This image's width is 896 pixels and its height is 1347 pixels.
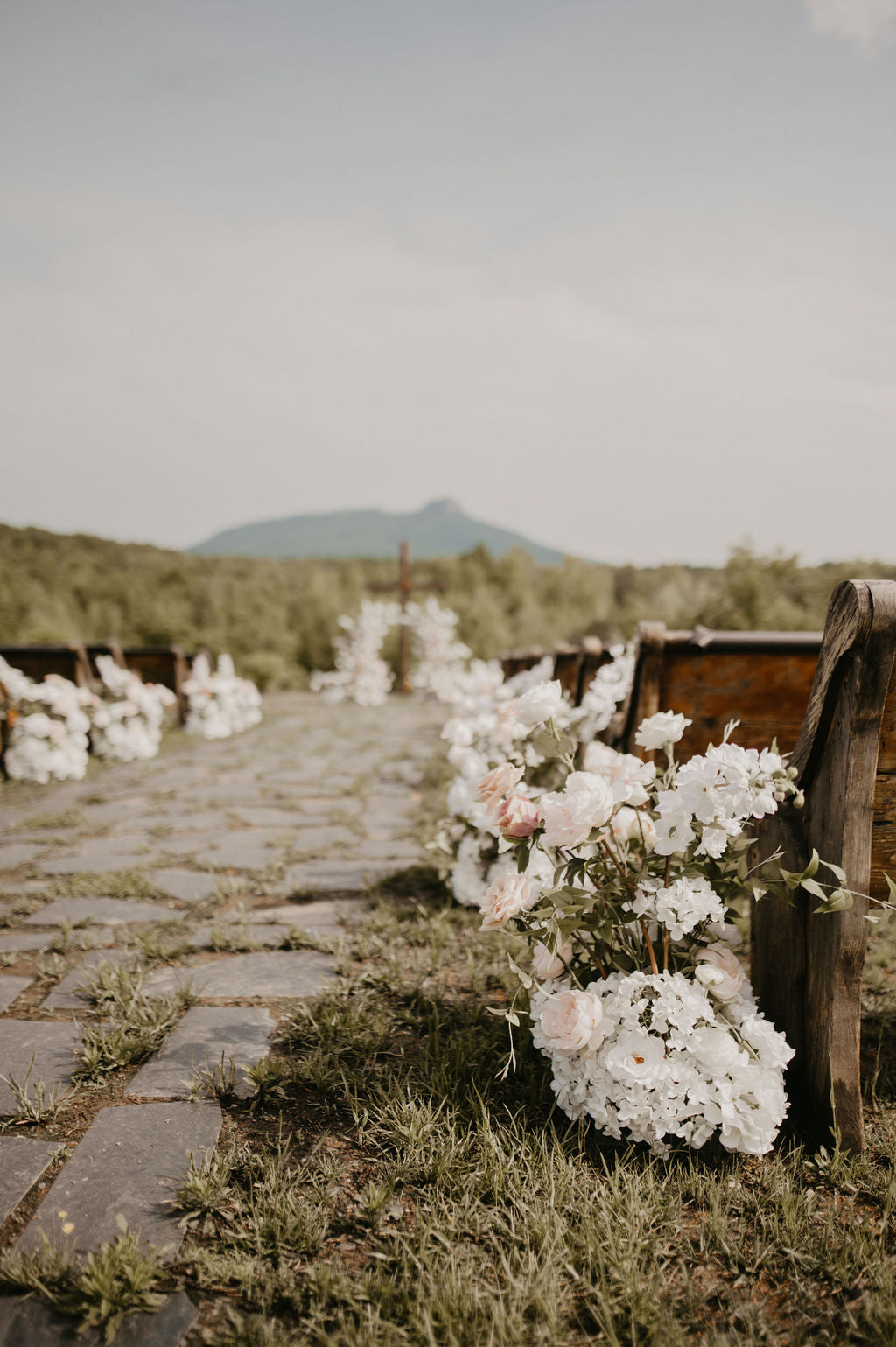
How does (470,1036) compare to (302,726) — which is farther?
(302,726)

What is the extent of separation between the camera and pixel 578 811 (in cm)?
131

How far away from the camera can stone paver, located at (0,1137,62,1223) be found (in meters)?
1.24

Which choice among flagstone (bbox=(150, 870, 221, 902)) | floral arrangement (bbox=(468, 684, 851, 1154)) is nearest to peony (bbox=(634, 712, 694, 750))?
floral arrangement (bbox=(468, 684, 851, 1154))

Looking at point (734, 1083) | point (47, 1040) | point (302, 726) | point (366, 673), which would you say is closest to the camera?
point (734, 1083)

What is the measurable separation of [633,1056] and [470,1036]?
0.52 metres

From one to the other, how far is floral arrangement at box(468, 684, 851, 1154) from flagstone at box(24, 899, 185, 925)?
5.25 ft

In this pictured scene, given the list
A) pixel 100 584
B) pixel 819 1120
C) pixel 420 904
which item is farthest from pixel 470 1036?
pixel 100 584

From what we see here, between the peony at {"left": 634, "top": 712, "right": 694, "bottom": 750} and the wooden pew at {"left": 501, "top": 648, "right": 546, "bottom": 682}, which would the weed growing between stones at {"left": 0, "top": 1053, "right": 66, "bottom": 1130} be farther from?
the wooden pew at {"left": 501, "top": 648, "right": 546, "bottom": 682}

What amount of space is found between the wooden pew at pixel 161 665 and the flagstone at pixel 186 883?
457 cm

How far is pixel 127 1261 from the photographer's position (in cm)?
109

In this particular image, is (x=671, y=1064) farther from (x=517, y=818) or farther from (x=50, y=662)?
(x=50, y=662)

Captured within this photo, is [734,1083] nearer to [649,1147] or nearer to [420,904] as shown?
[649,1147]

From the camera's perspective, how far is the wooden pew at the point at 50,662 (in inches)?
225

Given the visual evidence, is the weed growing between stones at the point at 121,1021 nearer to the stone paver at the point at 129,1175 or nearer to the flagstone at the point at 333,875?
the stone paver at the point at 129,1175
